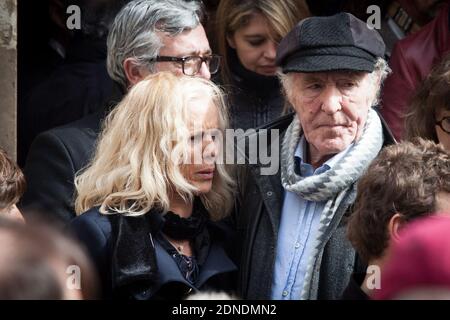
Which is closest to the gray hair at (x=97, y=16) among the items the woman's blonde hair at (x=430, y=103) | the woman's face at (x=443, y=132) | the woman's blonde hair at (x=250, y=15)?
the woman's blonde hair at (x=250, y=15)

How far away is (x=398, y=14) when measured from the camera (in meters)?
5.09

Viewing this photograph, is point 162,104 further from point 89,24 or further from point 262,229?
point 89,24

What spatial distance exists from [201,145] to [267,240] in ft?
1.22

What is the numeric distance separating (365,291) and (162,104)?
100 cm

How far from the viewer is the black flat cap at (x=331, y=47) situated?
3.69 metres

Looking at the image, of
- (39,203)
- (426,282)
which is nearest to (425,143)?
(426,282)

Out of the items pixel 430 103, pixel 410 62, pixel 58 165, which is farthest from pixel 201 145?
pixel 410 62

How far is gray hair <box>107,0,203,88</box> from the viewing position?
423cm

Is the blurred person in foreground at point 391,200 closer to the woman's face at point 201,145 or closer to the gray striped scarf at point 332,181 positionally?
the gray striped scarf at point 332,181

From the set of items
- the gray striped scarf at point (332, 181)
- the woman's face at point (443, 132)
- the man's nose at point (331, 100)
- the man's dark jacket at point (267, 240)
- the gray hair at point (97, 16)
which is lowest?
the man's dark jacket at point (267, 240)

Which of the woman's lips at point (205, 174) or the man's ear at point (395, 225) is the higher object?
the man's ear at point (395, 225)

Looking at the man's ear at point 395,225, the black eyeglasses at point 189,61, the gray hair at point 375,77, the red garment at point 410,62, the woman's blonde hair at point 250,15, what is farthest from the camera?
the woman's blonde hair at point 250,15

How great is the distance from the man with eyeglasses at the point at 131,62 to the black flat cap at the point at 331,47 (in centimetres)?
50

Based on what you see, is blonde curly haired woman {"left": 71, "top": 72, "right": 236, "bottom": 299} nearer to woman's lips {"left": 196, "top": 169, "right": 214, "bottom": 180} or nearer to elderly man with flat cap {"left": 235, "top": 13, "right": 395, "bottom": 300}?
woman's lips {"left": 196, "top": 169, "right": 214, "bottom": 180}
